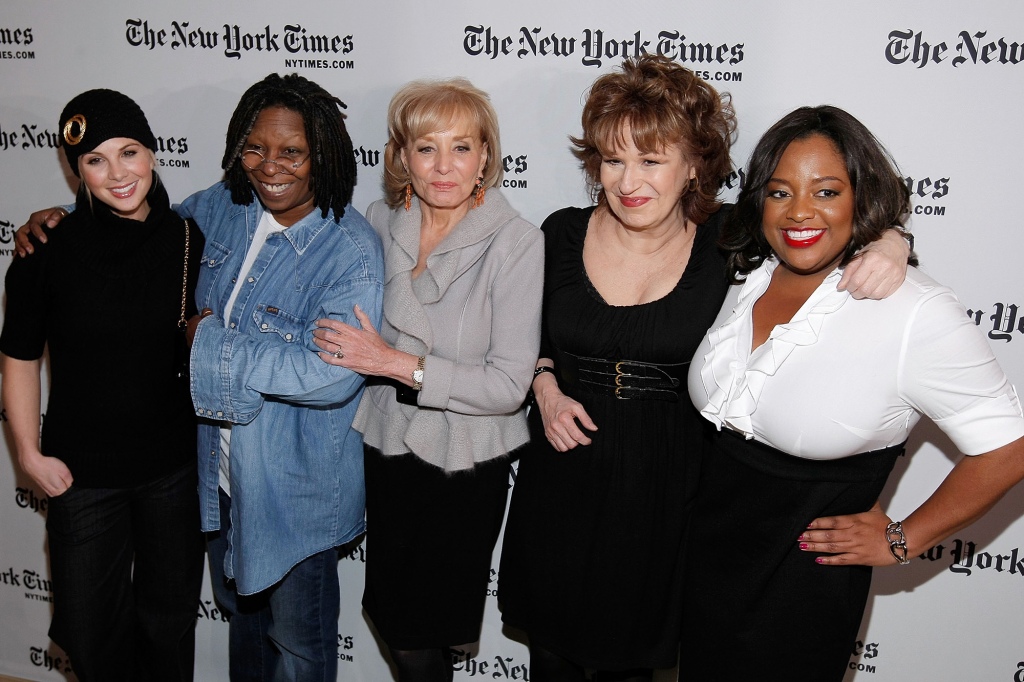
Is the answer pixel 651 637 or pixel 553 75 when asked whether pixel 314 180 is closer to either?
pixel 553 75

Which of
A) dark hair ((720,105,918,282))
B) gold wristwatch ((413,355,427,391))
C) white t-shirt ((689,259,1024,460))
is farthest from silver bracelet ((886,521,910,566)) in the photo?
gold wristwatch ((413,355,427,391))

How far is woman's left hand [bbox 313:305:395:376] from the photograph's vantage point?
2012 millimetres

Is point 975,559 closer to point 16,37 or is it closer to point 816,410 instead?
point 816,410

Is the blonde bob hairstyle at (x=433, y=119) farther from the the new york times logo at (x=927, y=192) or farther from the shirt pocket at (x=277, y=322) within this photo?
the the new york times logo at (x=927, y=192)

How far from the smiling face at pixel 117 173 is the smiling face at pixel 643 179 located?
47.3 inches

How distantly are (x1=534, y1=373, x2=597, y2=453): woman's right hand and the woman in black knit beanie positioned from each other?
3.18 feet

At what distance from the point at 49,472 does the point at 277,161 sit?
1.03 meters

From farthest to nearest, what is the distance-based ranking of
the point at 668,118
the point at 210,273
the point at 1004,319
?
the point at 1004,319
the point at 210,273
the point at 668,118

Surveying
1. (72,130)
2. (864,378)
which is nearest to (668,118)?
(864,378)

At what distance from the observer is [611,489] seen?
6.95 feet

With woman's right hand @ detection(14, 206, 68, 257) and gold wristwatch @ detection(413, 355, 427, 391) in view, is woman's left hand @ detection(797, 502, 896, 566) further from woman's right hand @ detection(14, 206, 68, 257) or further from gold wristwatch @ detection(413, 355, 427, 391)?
woman's right hand @ detection(14, 206, 68, 257)

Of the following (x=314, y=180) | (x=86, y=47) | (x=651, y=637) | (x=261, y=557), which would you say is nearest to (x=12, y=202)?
(x=86, y=47)

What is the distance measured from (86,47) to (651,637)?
101 inches

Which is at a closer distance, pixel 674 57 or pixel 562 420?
pixel 562 420
